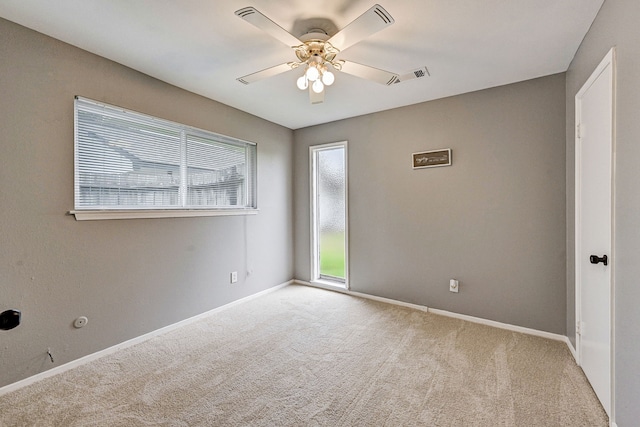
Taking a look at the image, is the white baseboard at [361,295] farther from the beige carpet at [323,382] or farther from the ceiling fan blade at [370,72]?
the ceiling fan blade at [370,72]

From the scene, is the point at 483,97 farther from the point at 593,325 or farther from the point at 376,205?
the point at 593,325

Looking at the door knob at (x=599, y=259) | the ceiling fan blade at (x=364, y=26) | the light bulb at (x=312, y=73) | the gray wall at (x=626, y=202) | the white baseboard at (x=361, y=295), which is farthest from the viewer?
the white baseboard at (x=361, y=295)

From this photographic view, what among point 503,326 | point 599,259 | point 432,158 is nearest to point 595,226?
point 599,259

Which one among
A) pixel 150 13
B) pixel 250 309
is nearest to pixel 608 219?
pixel 150 13

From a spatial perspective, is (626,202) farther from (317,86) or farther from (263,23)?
(263,23)

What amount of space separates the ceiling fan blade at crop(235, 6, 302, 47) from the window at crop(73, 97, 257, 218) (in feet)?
5.48

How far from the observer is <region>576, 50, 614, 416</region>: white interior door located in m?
1.62

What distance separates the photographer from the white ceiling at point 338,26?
1704 millimetres

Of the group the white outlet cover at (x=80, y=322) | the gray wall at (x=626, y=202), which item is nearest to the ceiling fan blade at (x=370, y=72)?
the gray wall at (x=626, y=202)

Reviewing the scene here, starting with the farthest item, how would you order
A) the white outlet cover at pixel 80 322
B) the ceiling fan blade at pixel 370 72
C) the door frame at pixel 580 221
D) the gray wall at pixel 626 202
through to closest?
1. the white outlet cover at pixel 80 322
2. the ceiling fan blade at pixel 370 72
3. the door frame at pixel 580 221
4. the gray wall at pixel 626 202

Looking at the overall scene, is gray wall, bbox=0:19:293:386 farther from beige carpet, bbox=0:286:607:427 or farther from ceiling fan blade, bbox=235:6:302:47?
ceiling fan blade, bbox=235:6:302:47

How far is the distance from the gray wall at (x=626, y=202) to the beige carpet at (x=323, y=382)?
421 millimetres

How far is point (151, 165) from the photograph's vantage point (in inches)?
107

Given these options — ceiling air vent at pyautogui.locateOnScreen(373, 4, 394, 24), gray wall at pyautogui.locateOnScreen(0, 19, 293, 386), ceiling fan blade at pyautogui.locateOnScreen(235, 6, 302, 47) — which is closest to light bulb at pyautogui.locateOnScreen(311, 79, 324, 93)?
ceiling fan blade at pyautogui.locateOnScreen(235, 6, 302, 47)
